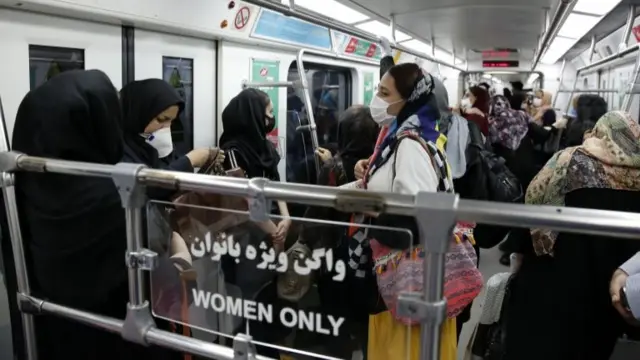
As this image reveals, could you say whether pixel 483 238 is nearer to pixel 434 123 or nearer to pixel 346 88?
pixel 434 123

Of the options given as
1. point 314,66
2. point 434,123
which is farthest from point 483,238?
point 314,66

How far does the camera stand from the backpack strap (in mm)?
1770

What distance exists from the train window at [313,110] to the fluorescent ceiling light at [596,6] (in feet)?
6.69

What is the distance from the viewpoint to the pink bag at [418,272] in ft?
3.43

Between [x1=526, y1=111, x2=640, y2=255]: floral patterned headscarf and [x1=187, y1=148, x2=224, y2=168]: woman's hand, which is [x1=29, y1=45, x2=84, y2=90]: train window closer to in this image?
[x1=187, y1=148, x2=224, y2=168]: woman's hand

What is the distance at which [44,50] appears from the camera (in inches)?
97.1

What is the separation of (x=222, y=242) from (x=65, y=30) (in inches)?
73.1

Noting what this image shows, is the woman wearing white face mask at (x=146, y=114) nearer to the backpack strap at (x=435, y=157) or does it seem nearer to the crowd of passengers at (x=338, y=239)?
the crowd of passengers at (x=338, y=239)

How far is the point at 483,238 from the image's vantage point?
2.40m

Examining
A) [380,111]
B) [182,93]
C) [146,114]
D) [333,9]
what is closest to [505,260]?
[333,9]

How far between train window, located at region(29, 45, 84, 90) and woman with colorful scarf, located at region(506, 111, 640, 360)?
2.05 m

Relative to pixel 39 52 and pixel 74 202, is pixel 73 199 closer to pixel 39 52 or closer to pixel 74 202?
pixel 74 202

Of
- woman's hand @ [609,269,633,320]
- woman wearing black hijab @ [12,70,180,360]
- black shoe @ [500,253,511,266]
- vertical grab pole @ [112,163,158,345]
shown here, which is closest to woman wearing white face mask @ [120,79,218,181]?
woman wearing black hijab @ [12,70,180,360]

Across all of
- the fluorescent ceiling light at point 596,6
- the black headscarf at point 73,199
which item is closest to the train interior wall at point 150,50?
the black headscarf at point 73,199
